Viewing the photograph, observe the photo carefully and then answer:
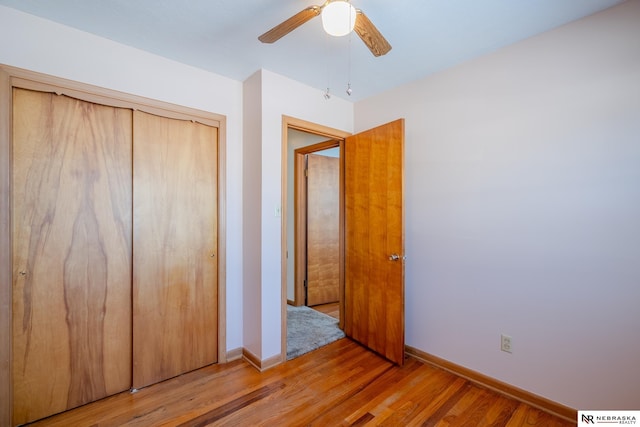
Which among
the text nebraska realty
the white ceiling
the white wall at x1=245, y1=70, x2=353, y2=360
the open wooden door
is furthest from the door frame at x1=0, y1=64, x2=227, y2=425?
the text nebraska realty

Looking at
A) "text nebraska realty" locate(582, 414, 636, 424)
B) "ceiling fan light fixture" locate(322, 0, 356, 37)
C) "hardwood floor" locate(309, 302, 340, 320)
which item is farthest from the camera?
A: "hardwood floor" locate(309, 302, 340, 320)

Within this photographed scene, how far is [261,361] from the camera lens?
2.22 m

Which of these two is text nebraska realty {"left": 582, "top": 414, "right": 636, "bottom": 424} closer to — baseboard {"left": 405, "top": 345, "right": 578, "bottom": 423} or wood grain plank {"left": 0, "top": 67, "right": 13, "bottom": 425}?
baseboard {"left": 405, "top": 345, "right": 578, "bottom": 423}

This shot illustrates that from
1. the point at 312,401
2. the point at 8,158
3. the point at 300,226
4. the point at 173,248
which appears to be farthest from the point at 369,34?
the point at 300,226

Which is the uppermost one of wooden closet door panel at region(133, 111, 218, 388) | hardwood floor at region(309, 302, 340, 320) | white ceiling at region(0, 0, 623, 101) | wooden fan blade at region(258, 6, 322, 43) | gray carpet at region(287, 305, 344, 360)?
white ceiling at region(0, 0, 623, 101)

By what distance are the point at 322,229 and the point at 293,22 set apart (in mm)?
2786

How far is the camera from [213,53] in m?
2.03

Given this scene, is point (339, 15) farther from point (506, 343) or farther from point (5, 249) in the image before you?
point (506, 343)

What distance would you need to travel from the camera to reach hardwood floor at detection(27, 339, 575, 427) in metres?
1.69

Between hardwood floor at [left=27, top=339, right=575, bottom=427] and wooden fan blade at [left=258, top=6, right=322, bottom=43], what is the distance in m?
2.16

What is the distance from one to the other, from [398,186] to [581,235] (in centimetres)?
114

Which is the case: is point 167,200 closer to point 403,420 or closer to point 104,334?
point 104,334

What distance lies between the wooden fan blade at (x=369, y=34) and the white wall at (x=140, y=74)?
140cm

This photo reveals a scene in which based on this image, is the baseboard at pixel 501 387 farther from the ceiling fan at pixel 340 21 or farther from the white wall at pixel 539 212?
the ceiling fan at pixel 340 21
